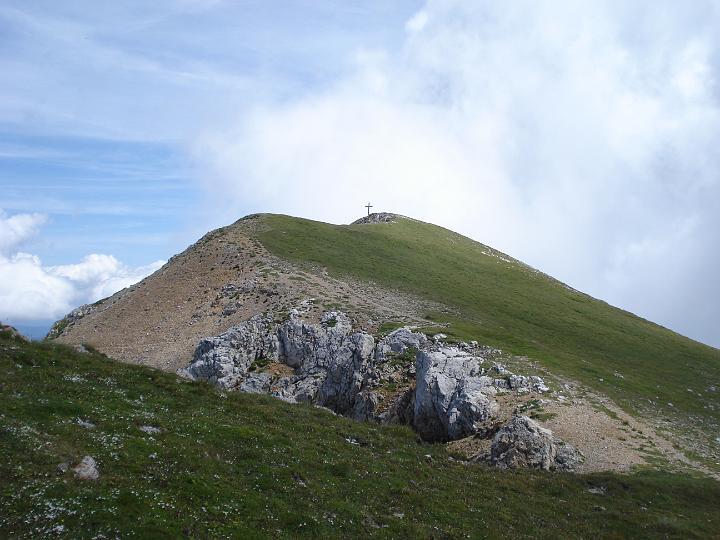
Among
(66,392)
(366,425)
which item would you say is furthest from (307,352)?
(66,392)

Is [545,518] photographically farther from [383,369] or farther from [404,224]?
[404,224]

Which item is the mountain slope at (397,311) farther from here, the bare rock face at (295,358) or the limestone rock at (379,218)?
the limestone rock at (379,218)

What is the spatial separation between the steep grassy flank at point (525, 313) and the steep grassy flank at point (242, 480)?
2438 centimetres

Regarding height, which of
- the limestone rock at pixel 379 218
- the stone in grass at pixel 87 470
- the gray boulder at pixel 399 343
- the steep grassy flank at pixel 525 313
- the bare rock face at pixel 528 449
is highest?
the limestone rock at pixel 379 218

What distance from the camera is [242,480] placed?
24.8 metres

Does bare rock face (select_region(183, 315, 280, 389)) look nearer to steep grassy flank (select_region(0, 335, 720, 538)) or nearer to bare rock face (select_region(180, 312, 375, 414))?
bare rock face (select_region(180, 312, 375, 414))

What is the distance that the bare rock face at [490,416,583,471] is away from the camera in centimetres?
3759

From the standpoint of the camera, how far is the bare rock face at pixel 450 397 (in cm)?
4419

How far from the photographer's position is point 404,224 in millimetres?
128250

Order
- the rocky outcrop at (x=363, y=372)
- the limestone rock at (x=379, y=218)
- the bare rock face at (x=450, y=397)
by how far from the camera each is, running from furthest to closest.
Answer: the limestone rock at (x=379, y=218)
the rocky outcrop at (x=363, y=372)
the bare rock face at (x=450, y=397)

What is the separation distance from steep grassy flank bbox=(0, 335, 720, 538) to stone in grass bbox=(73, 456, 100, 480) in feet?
1.12

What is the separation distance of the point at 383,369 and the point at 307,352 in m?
10.0

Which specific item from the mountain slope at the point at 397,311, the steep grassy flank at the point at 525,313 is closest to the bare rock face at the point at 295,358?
the mountain slope at the point at 397,311

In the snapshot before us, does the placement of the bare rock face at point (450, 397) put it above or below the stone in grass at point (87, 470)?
above
